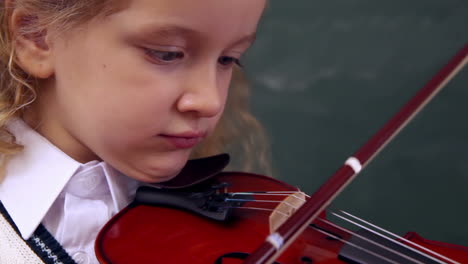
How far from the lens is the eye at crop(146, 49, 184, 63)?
497 mm

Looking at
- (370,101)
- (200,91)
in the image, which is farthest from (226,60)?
(370,101)

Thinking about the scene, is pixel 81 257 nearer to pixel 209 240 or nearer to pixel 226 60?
pixel 209 240

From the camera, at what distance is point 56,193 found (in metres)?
0.56

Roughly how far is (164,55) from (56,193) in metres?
0.17

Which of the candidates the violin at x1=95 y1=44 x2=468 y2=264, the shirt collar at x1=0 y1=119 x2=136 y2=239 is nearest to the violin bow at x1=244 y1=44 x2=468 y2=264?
the violin at x1=95 y1=44 x2=468 y2=264

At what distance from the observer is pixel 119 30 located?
0.49 m

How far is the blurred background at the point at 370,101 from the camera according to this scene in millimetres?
866

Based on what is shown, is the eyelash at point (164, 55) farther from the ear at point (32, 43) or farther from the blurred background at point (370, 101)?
the blurred background at point (370, 101)

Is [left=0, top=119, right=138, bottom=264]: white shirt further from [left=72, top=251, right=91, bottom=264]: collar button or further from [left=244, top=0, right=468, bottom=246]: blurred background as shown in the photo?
[left=244, top=0, right=468, bottom=246]: blurred background

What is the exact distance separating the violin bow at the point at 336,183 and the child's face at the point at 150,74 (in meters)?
0.13

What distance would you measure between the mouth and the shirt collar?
87mm

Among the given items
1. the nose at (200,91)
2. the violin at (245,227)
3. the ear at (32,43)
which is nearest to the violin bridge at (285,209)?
the violin at (245,227)

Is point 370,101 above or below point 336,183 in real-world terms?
above

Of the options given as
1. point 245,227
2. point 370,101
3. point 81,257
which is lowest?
point 81,257
